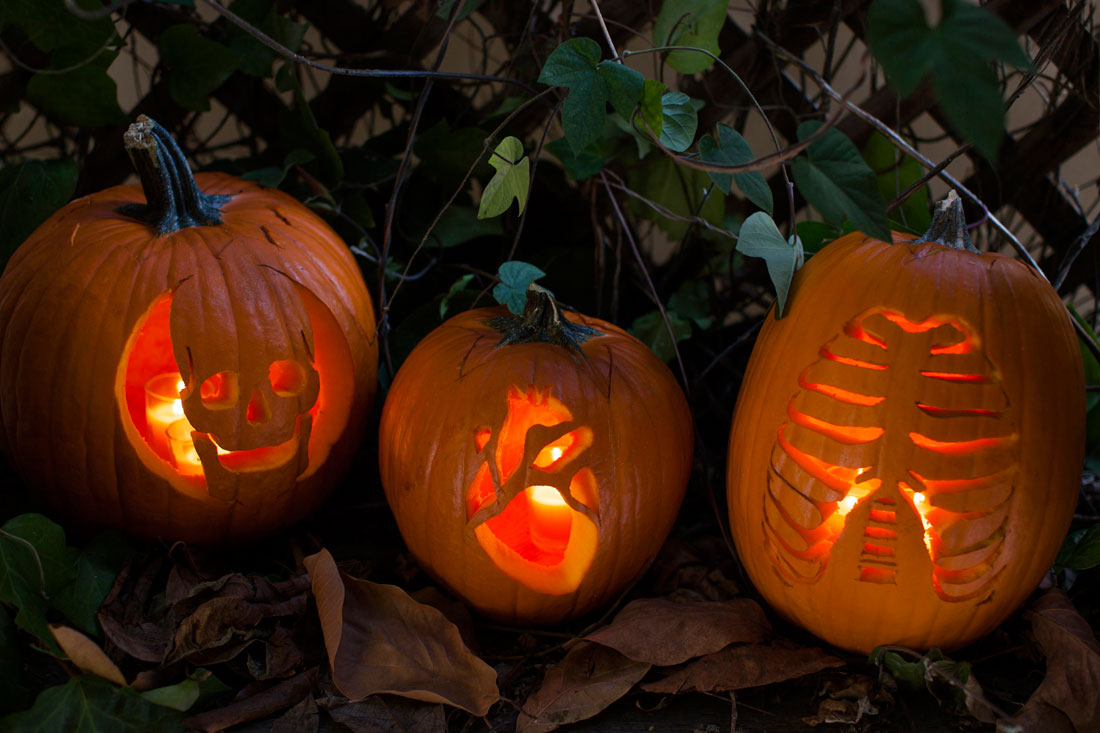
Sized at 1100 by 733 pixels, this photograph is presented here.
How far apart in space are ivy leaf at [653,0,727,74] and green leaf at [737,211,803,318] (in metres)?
0.19

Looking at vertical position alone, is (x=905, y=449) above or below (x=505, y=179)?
below

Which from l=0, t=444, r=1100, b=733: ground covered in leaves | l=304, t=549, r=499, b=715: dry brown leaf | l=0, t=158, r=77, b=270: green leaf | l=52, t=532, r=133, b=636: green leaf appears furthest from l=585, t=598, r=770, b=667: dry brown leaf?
l=0, t=158, r=77, b=270: green leaf

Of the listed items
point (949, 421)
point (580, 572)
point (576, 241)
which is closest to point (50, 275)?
point (580, 572)

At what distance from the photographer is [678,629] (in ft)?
2.42

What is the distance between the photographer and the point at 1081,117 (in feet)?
3.53

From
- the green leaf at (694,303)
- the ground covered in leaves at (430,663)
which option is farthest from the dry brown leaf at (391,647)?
the green leaf at (694,303)

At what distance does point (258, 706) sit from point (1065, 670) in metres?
0.67

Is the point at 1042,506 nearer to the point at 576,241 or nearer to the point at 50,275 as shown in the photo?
the point at 576,241

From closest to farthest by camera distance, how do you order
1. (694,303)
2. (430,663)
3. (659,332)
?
(430,663), (659,332), (694,303)

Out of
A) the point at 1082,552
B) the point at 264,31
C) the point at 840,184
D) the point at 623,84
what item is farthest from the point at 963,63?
the point at 264,31

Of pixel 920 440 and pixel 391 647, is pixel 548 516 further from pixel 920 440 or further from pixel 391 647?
pixel 920 440

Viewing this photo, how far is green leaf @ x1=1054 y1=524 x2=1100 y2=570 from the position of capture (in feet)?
2.44

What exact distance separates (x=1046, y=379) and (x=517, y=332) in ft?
1.49

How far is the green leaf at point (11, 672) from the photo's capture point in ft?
2.10
